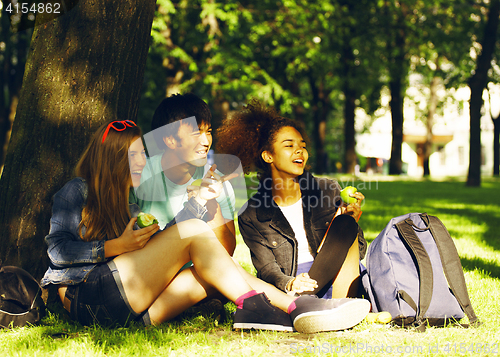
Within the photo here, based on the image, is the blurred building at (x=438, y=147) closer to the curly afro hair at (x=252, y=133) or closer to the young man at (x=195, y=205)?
the curly afro hair at (x=252, y=133)

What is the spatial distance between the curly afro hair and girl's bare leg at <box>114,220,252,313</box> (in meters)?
1.25

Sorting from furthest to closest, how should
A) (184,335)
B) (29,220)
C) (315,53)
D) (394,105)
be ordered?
1. (394,105)
2. (315,53)
3. (29,220)
4. (184,335)

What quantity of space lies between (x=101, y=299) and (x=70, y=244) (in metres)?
0.38

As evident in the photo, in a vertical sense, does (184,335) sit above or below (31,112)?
below

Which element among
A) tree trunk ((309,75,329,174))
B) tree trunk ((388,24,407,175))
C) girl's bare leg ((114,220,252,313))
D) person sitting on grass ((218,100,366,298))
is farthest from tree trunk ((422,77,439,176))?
girl's bare leg ((114,220,252,313))

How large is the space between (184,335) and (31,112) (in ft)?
6.91

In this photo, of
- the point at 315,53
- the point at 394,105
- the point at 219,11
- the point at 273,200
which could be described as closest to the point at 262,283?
the point at 273,200

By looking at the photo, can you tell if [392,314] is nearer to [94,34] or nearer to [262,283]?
[262,283]

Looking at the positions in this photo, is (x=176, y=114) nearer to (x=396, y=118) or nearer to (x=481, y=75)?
(x=481, y=75)

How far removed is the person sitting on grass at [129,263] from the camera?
2721 millimetres

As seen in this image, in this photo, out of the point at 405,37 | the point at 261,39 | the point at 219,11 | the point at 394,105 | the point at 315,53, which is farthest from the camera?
the point at 394,105

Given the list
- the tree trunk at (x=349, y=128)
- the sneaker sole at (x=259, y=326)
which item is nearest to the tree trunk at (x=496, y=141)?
the tree trunk at (x=349, y=128)

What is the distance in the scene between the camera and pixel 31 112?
3.54 m

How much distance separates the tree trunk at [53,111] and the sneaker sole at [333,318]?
6.87 ft
